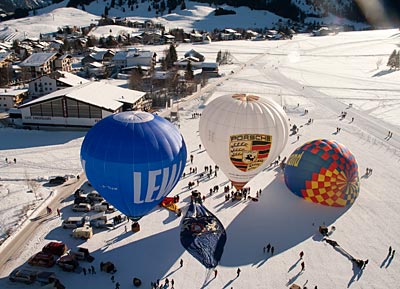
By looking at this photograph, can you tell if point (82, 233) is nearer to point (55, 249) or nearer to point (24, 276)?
point (55, 249)

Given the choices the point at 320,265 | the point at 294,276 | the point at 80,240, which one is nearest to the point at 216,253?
the point at 294,276

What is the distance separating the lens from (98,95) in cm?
3528

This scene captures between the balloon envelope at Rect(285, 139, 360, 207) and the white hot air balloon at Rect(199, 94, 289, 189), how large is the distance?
2.33 meters

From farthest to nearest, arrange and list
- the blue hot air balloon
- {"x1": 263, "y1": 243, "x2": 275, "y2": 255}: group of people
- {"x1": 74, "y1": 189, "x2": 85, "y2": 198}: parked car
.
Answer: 1. {"x1": 74, "y1": 189, "x2": 85, "y2": 198}: parked car
2. {"x1": 263, "y1": 243, "x2": 275, "y2": 255}: group of people
3. the blue hot air balloon

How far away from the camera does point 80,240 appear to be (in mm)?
17594

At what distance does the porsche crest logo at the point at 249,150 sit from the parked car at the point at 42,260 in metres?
8.85

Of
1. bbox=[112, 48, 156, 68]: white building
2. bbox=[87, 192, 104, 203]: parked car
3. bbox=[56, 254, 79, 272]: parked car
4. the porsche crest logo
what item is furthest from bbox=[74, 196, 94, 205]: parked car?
bbox=[112, 48, 156, 68]: white building

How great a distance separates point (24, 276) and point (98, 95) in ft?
73.7

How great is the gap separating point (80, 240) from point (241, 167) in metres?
7.98

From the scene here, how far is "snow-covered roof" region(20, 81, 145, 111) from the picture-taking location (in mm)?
32938

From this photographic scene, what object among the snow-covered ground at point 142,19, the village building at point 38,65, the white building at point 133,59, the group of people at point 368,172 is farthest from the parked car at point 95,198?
the snow-covered ground at point 142,19

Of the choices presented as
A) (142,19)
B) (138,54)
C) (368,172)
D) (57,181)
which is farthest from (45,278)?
(142,19)

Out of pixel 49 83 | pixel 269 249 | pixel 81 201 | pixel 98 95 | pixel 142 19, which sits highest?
pixel 269 249

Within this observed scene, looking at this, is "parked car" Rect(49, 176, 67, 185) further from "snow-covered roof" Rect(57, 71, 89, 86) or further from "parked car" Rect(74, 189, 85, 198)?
"snow-covered roof" Rect(57, 71, 89, 86)
